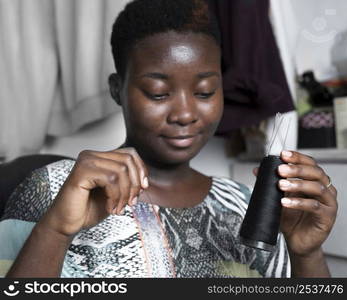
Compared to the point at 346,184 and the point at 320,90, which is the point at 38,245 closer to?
the point at 346,184

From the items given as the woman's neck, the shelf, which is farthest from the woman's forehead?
the shelf

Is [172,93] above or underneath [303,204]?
above

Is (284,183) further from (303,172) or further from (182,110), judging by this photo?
(182,110)

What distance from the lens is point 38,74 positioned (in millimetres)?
1004

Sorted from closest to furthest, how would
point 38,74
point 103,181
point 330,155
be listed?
point 103,181
point 330,155
point 38,74

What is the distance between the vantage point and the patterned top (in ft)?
1.80

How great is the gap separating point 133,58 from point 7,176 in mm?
300

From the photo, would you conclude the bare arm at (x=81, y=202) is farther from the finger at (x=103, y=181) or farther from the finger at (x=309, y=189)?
the finger at (x=309, y=189)

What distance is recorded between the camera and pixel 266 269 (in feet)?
2.25

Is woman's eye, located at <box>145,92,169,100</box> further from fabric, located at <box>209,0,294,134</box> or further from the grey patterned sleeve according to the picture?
fabric, located at <box>209,0,294,134</box>

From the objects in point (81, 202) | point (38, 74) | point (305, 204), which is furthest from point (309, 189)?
point (38, 74)

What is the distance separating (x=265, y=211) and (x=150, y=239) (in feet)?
0.57

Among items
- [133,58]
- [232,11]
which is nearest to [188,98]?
[133,58]

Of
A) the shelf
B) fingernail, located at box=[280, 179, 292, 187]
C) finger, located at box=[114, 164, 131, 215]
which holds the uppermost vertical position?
finger, located at box=[114, 164, 131, 215]
